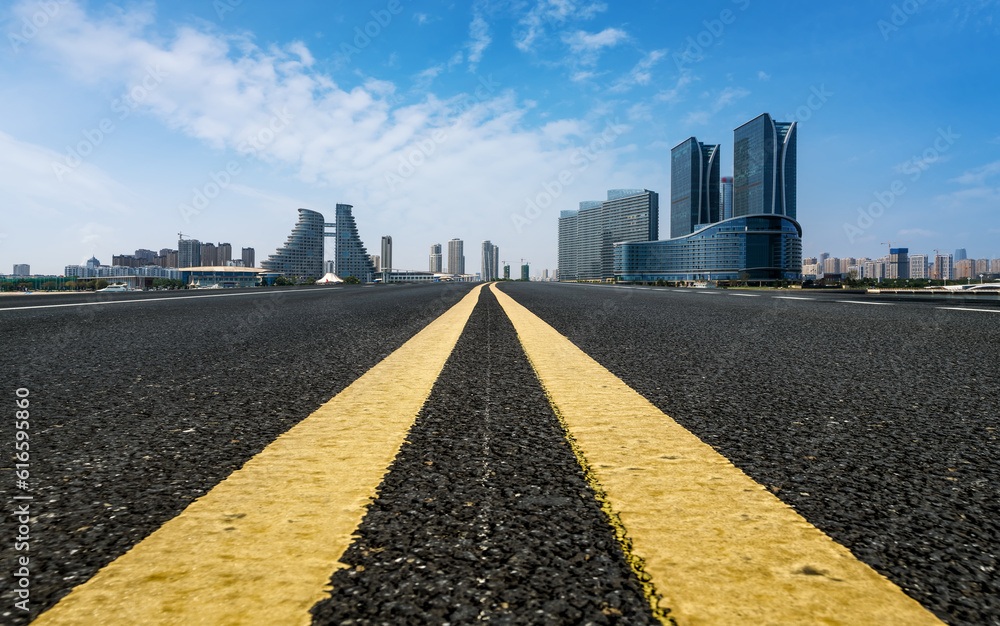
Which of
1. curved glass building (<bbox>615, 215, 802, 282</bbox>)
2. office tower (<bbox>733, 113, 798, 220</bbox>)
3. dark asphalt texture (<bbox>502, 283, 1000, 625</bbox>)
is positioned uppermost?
office tower (<bbox>733, 113, 798, 220</bbox>)

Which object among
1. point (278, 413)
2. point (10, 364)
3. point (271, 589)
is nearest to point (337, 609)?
point (271, 589)

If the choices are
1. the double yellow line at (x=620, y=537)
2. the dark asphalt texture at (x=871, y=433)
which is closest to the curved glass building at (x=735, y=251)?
the dark asphalt texture at (x=871, y=433)

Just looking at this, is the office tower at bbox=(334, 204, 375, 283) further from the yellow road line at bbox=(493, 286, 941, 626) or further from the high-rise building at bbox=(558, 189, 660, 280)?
the yellow road line at bbox=(493, 286, 941, 626)

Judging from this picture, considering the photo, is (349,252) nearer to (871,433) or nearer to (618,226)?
(618,226)

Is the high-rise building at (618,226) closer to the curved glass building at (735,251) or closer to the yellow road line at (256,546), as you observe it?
the curved glass building at (735,251)

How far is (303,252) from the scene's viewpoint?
6969 inches

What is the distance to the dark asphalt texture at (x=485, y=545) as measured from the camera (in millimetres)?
655

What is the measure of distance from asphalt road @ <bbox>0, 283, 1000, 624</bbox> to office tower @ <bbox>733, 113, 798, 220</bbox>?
196 meters

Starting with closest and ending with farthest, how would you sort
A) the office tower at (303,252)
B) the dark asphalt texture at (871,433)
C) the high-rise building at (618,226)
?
the dark asphalt texture at (871,433)
the office tower at (303,252)
the high-rise building at (618,226)

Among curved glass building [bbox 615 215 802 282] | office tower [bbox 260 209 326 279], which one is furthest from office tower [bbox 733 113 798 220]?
office tower [bbox 260 209 326 279]

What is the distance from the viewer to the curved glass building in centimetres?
13988

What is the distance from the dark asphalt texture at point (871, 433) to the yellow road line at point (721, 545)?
0.06 meters

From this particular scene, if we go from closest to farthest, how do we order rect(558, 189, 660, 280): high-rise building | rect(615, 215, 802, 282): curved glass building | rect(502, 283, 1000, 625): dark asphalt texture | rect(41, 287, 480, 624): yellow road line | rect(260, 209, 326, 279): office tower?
1. rect(41, 287, 480, 624): yellow road line
2. rect(502, 283, 1000, 625): dark asphalt texture
3. rect(615, 215, 802, 282): curved glass building
4. rect(260, 209, 326, 279): office tower
5. rect(558, 189, 660, 280): high-rise building

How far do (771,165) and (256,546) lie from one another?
206606 mm
